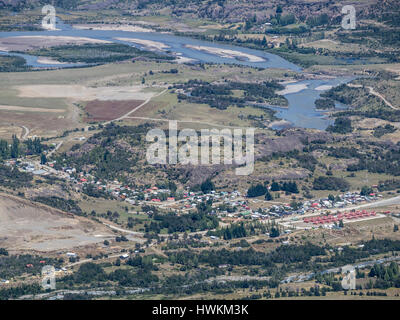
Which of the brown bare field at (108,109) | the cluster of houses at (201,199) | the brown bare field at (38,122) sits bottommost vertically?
the cluster of houses at (201,199)

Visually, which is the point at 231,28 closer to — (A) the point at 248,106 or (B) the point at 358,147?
(A) the point at 248,106

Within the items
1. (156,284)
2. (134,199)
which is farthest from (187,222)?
(156,284)

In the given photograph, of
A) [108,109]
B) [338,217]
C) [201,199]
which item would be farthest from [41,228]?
[108,109]

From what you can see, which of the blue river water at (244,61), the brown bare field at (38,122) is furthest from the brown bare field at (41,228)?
the blue river water at (244,61)

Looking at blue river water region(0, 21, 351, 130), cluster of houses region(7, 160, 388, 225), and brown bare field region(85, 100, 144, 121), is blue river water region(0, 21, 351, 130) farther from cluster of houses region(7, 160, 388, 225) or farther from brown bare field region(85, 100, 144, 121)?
cluster of houses region(7, 160, 388, 225)

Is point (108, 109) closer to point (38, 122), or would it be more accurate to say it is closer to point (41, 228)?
point (38, 122)

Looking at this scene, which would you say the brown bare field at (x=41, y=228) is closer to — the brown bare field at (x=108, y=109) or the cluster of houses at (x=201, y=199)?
the cluster of houses at (x=201, y=199)

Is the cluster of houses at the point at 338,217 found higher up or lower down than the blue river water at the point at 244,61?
lower down
